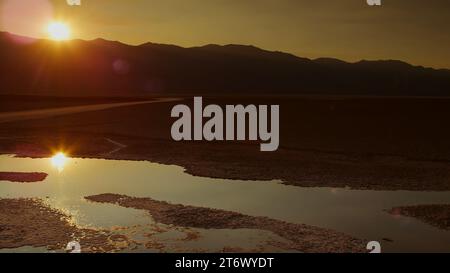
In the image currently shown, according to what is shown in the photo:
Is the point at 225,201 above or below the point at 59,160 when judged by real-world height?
below

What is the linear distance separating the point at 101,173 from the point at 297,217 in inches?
411

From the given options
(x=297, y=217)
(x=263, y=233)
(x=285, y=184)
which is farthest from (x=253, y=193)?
(x=263, y=233)

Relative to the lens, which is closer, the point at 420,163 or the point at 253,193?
the point at 253,193

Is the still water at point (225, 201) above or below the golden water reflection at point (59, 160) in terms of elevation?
below

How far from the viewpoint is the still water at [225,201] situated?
41.4 ft

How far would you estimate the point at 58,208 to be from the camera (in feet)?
49.1

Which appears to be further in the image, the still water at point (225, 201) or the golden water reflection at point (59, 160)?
the golden water reflection at point (59, 160)

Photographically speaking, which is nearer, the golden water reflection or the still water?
the still water

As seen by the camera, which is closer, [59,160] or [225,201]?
[225,201]

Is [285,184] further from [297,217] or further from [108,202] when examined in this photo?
[108,202]

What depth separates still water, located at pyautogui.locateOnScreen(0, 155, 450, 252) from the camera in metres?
12.6

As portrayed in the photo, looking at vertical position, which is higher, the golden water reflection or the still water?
the golden water reflection

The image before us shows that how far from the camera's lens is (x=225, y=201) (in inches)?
640
